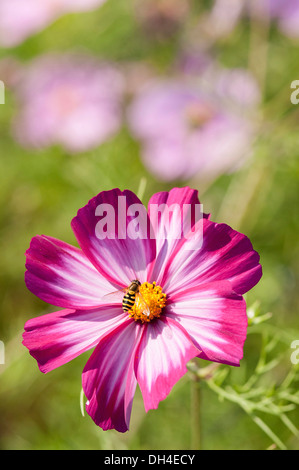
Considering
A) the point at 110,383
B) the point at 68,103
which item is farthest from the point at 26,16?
the point at 110,383

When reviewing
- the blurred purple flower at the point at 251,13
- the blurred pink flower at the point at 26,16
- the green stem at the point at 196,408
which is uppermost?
the blurred pink flower at the point at 26,16

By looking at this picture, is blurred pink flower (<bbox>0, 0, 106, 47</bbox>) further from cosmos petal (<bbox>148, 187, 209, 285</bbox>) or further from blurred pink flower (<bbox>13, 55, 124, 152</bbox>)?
cosmos petal (<bbox>148, 187, 209, 285</bbox>)

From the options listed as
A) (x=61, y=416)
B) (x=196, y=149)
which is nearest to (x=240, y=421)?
(x=61, y=416)

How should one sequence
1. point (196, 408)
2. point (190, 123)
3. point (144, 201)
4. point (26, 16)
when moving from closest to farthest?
point (196, 408) → point (144, 201) → point (190, 123) → point (26, 16)

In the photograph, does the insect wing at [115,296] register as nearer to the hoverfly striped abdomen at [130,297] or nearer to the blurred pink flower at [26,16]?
the hoverfly striped abdomen at [130,297]

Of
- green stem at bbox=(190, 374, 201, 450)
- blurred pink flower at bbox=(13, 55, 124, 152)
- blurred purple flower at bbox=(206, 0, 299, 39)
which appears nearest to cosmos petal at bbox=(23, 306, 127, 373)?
green stem at bbox=(190, 374, 201, 450)

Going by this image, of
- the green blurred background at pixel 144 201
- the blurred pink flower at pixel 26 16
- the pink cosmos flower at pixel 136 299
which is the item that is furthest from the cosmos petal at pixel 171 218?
the blurred pink flower at pixel 26 16

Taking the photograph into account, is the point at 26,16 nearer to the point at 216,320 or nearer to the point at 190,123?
the point at 190,123
